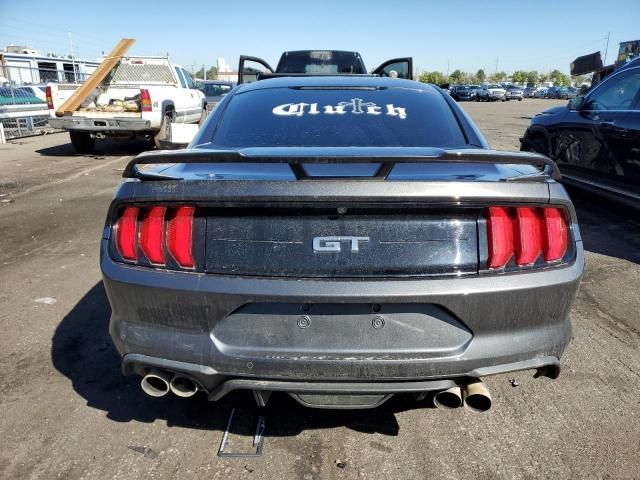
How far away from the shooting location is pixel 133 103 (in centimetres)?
1143

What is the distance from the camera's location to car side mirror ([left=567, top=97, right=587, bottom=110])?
6000mm

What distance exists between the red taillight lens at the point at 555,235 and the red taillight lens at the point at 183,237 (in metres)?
1.42

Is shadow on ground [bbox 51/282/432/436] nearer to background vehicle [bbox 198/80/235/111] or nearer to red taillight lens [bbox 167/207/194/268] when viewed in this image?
red taillight lens [bbox 167/207/194/268]

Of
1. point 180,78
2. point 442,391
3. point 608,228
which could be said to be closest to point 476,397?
point 442,391

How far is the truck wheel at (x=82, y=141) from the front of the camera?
11360 millimetres

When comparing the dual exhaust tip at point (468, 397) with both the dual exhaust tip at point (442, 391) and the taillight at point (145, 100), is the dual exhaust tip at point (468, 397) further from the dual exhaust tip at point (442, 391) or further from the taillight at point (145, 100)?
the taillight at point (145, 100)

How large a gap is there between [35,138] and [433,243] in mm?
15951

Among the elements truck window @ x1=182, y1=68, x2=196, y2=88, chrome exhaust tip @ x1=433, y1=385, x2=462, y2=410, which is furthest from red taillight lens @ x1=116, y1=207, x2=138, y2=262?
truck window @ x1=182, y1=68, x2=196, y2=88

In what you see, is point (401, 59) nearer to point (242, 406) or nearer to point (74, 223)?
point (74, 223)

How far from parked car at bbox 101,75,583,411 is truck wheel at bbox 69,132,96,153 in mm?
10959

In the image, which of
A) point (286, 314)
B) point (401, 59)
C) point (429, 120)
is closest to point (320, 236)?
point (286, 314)

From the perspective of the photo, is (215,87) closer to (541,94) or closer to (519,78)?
(541,94)

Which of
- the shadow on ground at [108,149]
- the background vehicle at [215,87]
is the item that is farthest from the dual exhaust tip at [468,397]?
the background vehicle at [215,87]

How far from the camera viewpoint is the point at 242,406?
2463 mm
